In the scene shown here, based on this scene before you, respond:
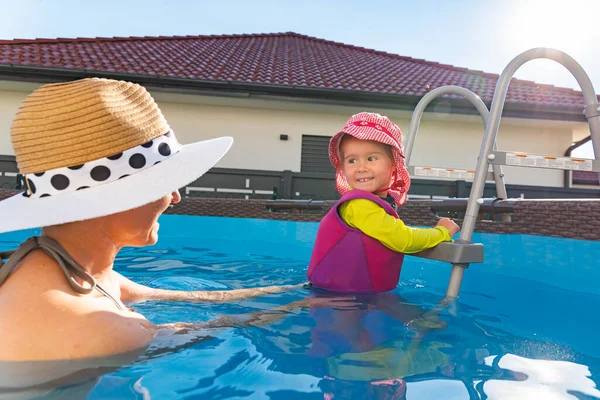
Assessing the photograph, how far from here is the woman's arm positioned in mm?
2129

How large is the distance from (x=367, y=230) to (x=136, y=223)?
5.23 feet

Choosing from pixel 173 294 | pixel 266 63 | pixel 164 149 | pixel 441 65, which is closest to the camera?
pixel 164 149

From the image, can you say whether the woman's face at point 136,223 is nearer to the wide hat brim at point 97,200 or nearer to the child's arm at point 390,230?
the wide hat brim at point 97,200

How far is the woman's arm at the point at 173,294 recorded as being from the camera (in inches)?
83.8

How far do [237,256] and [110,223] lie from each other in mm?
3742

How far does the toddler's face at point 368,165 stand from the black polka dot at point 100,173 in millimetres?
2027

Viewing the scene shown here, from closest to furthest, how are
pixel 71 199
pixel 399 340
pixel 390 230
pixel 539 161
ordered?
1. pixel 71 199
2. pixel 399 340
3. pixel 390 230
4. pixel 539 161

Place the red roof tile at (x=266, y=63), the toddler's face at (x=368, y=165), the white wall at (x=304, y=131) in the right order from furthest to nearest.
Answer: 1. the white wall at (x=304, y=131)
2. the red roof tile at (x=266, y=63)
3. the toddler's face at (x=368, y=165)

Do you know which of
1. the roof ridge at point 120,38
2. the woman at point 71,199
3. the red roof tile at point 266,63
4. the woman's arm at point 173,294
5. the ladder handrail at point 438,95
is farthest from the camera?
the roof ridge at point 120,38

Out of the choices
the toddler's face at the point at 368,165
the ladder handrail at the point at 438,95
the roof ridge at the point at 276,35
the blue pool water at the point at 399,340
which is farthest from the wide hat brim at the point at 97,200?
the roof ridge at the point at 276,35

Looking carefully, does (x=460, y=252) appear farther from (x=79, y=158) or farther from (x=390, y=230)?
(x=79, y=158)

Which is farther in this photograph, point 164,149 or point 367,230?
point 367,230

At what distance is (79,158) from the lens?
1.18 meters

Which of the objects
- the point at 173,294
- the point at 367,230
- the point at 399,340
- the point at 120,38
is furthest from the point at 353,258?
the point at 120,38
